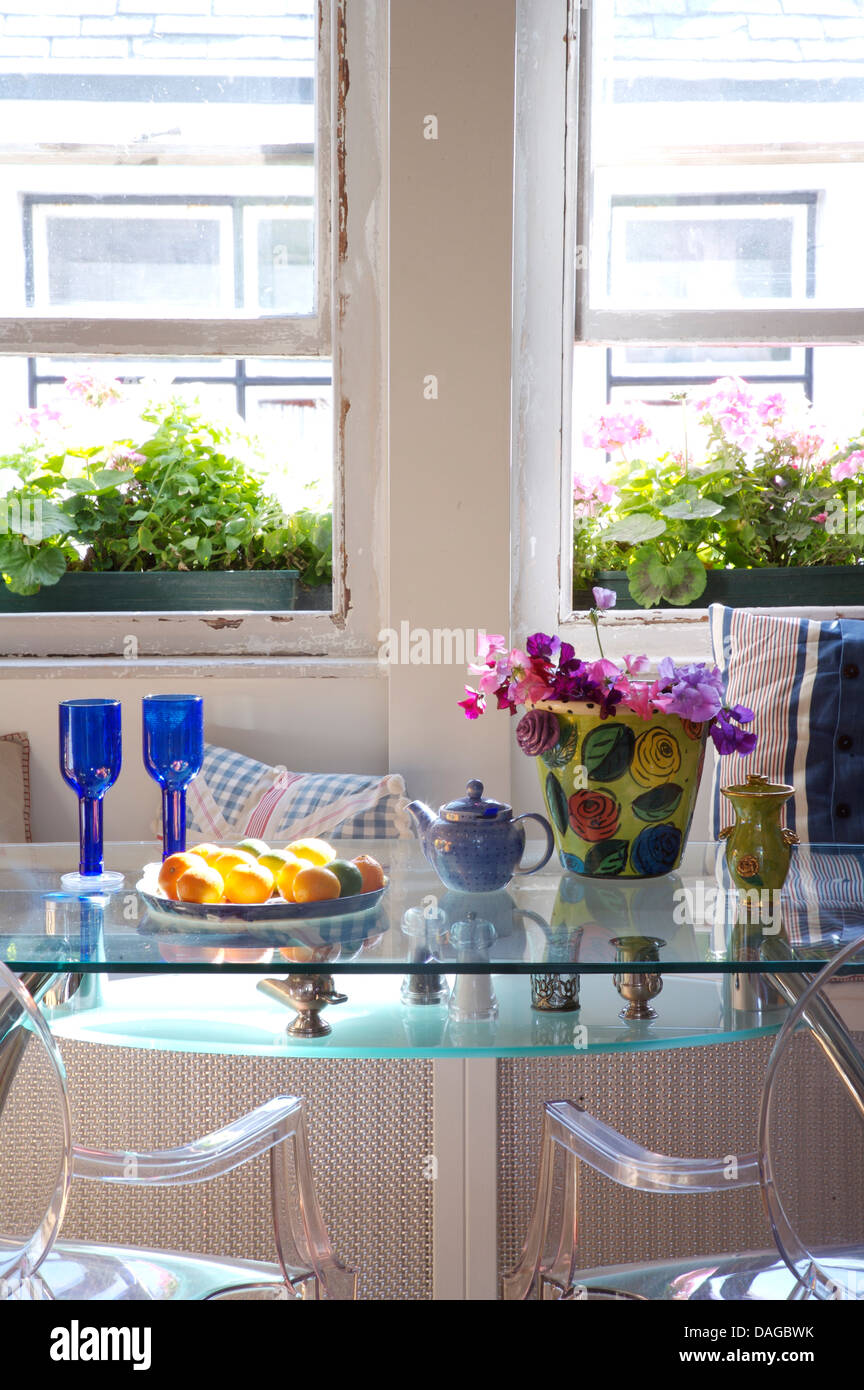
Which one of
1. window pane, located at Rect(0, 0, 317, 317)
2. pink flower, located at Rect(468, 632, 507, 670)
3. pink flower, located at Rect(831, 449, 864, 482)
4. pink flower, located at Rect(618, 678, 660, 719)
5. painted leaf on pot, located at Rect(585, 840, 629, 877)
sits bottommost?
painted leaf on pot, located at Rect(585, 840, 629, 877)

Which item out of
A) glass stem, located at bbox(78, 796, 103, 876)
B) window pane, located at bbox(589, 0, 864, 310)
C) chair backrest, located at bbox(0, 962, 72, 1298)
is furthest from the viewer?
window pane, located at bbox(589, 0, 864, 310)

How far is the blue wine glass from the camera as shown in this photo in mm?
1555

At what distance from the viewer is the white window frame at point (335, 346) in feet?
8.23

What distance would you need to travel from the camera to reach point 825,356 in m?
2.74

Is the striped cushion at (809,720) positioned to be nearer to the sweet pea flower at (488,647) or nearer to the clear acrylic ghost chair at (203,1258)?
the sweet pea flower at (488,647)

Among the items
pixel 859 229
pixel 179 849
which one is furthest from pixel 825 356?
pixel 179 849

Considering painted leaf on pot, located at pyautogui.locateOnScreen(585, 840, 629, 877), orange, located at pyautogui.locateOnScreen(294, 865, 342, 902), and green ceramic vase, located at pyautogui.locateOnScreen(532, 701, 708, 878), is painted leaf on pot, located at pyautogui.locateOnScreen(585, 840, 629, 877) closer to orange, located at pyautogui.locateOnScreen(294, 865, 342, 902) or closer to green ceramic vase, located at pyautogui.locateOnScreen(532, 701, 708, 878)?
green ceramic vase, located at pyautogui.locateOnScreen(532, 701, 708, 878)

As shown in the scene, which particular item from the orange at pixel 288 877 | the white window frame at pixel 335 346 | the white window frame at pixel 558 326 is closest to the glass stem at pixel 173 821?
the orange at pixel 288 877

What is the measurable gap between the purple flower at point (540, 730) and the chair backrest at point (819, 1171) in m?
0.40

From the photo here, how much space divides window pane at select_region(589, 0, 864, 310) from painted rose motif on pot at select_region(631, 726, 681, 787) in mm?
1424

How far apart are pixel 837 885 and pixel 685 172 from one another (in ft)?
5.57

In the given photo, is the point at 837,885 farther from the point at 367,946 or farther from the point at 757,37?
the point at 757,37

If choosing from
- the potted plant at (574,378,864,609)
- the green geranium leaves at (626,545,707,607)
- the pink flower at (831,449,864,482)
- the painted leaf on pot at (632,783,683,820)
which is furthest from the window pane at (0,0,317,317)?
the painted leaf on pot at (632,783,683,820)

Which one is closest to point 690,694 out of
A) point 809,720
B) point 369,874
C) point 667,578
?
point 369,874
